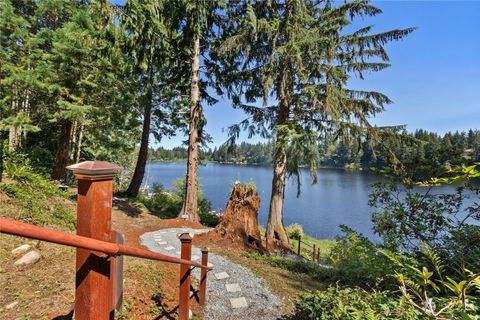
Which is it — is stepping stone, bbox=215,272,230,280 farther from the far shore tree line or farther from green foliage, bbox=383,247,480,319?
the far shore tree line

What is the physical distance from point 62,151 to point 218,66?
6.65 metres

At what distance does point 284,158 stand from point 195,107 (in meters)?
3.40

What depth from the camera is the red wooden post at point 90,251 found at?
964 millimetres

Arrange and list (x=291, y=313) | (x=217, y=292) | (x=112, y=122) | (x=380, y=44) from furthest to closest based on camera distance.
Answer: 1. (x=112, y=122)
2. (x=380, y=44)
3. (x=217, y=292)
4. (x=291, y=313)

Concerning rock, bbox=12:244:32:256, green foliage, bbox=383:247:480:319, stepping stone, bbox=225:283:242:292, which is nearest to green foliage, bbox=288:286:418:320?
green foliage, bbox=383:247:480:319

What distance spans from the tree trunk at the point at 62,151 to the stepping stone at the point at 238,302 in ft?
28.6

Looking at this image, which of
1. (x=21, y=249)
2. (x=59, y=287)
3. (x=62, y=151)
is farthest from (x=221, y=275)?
(x=62, y=151)

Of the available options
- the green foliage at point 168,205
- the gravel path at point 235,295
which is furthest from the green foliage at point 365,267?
the green foliage at point 168,205

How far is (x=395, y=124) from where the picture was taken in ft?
24.6

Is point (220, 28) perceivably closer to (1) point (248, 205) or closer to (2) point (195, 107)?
(2) point (195, 107)

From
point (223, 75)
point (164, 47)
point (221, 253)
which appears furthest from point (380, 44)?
point (221, 253)

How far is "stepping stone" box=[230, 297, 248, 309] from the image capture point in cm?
340

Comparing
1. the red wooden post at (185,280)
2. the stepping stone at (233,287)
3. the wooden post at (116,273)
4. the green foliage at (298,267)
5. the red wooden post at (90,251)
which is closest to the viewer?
the red wooden post at (90,251)

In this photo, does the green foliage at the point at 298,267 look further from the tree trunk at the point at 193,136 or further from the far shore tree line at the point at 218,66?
the tree trunk at the point at 193,136
